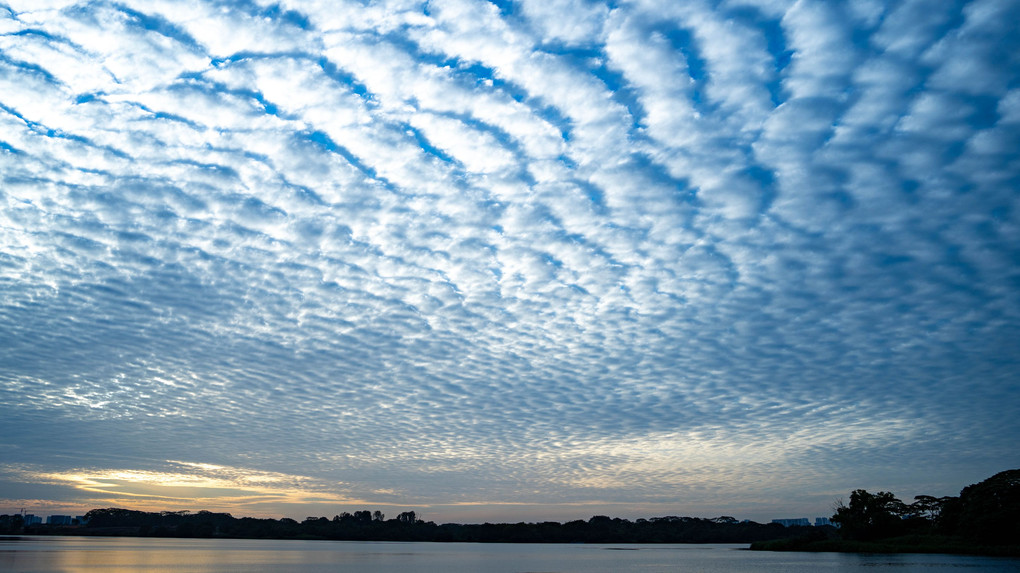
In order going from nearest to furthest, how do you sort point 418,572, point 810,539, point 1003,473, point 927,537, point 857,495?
point 418,572 → point 1003,473 → point 927,537 → point 857,495 → point 810,539

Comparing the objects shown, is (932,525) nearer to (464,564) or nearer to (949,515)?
(949,515)

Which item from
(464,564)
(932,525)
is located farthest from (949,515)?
(464,564)

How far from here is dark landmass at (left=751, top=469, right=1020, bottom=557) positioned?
82.1 m

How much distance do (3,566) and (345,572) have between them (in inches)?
1451

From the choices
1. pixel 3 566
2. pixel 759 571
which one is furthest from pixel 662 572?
pixel 3 566

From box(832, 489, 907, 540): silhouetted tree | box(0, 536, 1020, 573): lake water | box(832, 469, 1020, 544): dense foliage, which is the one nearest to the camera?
box(0, 536, 1020, 573): lake water

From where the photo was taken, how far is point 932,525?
112875mm

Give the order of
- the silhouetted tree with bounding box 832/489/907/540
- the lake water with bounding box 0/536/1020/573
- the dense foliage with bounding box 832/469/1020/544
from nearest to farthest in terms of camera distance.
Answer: the lake water with bounding box 0/536/1020/573, the dense foliage with bounding box 832/469/1020/544, the silhouetted tree with bounding box 832/489/907/540

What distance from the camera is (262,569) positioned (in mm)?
75688

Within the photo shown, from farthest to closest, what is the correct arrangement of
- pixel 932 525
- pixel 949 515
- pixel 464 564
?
pixel 932 525 < pixel 949 515 < pixel 464 564

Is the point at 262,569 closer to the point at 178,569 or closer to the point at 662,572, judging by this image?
the point at 178,569

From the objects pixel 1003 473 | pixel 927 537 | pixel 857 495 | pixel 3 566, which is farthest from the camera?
pixel 857 495

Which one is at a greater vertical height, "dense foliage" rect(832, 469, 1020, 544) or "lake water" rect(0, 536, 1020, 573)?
"dense foliage" rect(832, 469, 1020, 544)

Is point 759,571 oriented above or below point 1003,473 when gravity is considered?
below
